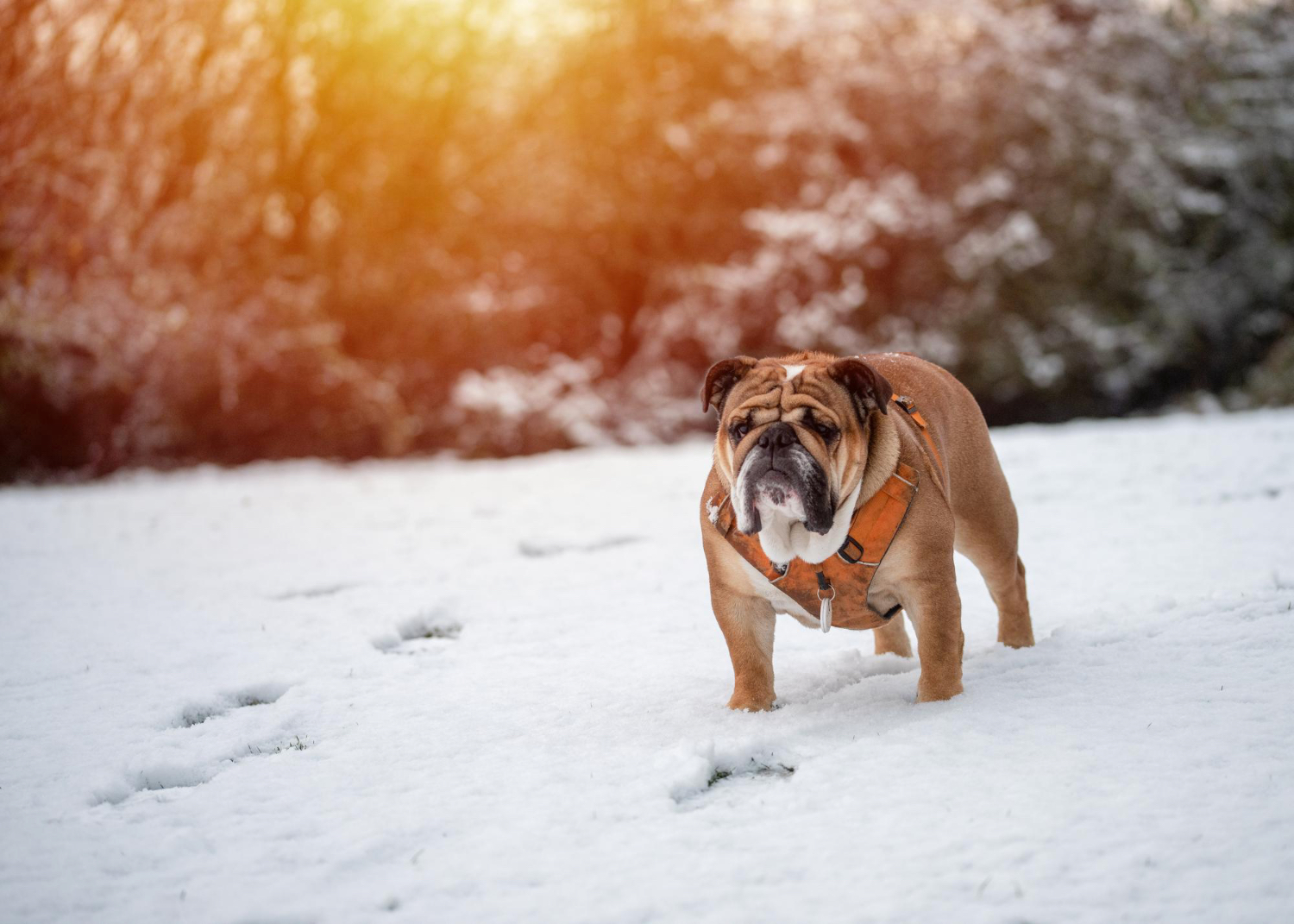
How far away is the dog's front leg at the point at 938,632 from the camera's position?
3.29m

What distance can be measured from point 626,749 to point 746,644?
0.52 m

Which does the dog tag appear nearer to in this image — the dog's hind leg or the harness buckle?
the harness buckle

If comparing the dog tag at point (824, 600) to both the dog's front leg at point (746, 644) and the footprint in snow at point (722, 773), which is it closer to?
the dog's front leg at point (746, 644)

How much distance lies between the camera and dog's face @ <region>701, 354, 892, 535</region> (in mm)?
3078

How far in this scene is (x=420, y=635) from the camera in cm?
479

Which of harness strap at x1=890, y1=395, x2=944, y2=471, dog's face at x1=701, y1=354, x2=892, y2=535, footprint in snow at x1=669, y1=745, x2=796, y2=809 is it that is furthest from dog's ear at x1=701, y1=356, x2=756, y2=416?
footprint in snow at x1=669, y1=745, x2=796, y2=809

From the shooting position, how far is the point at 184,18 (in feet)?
41.6

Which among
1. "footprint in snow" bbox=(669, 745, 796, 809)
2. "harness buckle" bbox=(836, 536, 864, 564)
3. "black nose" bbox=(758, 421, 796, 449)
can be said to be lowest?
"footprint in snow" bbox=(669, 745, 796, 809)

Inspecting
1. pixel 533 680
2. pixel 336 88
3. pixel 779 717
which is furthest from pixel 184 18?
pixel 779 717

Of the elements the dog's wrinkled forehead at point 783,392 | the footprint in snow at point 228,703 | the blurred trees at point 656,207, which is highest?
the blurred trees at point 656,207

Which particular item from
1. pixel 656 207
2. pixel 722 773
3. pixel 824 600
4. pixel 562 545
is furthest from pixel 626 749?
pixel 656 207

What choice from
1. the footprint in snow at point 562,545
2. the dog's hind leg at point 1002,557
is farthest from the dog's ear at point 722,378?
the footprint in snow at point 562,545

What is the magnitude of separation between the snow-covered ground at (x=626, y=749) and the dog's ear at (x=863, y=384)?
92 centimetres

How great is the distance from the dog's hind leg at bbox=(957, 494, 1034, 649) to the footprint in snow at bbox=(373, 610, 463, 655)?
83.8 inches
